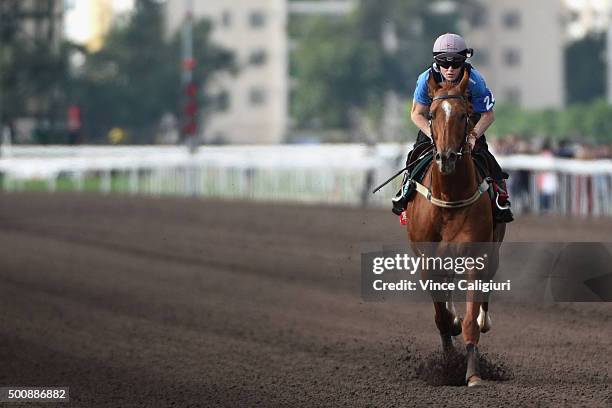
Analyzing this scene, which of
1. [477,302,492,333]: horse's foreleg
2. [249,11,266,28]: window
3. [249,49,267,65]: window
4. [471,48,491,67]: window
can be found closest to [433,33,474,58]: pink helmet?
[477,302,492,333]: horse's foreleg

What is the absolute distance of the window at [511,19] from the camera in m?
118

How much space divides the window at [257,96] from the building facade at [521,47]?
1824 centimetres

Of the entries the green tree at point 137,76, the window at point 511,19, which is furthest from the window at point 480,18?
the green tree at point 137,76

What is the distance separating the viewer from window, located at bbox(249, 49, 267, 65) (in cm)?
11388

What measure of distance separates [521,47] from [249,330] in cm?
10839

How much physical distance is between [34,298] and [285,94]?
334 ft

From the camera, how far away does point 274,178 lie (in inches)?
1287

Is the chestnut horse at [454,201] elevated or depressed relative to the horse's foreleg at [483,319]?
elevated

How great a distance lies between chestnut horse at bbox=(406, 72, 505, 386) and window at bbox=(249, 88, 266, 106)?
106 m

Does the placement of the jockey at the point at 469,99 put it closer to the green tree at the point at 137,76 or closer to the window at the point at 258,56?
the green tree at the point at 137,76

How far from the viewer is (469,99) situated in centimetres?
876

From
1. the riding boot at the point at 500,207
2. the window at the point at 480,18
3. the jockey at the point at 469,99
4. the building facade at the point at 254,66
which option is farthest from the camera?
the window at the point at 480,18

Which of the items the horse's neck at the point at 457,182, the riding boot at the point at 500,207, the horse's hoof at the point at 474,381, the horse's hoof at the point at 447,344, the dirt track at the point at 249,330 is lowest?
the dirt track at the point at 249,330

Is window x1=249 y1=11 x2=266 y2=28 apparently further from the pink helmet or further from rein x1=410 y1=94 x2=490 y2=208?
the pink helmet
